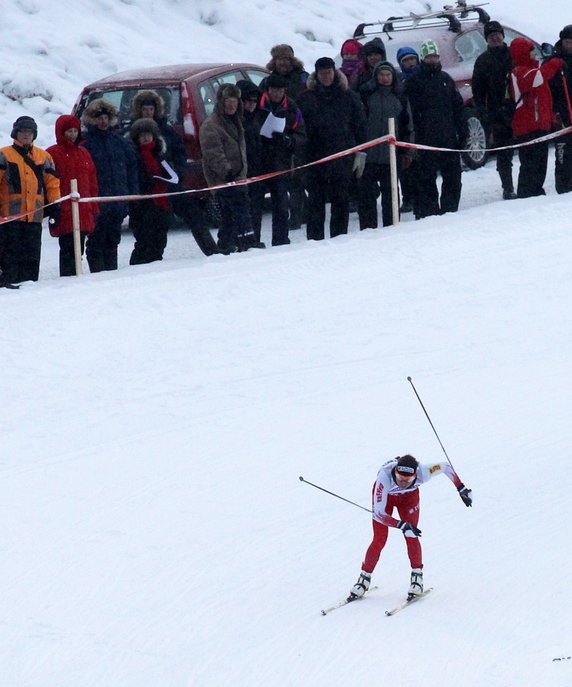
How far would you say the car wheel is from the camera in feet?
52.7

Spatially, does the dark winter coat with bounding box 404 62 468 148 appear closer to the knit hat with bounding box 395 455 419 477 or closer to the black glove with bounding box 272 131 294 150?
the black glove with bounding box 272 131 294 150

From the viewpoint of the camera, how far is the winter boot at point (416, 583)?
8391 millimetres

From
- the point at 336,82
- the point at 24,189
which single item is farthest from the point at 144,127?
the point at 336,82

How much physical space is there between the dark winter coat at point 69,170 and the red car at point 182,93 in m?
1.55

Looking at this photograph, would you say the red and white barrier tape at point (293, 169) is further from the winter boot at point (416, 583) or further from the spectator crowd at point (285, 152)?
the winter boot at point (416, 583)

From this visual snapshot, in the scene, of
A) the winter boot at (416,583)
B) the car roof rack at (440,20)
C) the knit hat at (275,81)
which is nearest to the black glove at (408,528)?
the winter boot at (416,583)

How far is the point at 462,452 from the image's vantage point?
1073cm

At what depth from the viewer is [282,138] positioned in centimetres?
1349

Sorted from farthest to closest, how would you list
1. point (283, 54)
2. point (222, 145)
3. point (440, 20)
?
point (440, 20) < point (283, 54) < point (222, 145)

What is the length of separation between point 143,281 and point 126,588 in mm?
4703

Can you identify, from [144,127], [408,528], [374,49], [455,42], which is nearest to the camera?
[408,528]

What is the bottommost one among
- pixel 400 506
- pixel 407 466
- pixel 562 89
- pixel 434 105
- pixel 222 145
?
pixel 400 506

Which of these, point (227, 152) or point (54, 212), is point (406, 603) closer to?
point (54, 212)

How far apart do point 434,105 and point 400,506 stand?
6685mm
